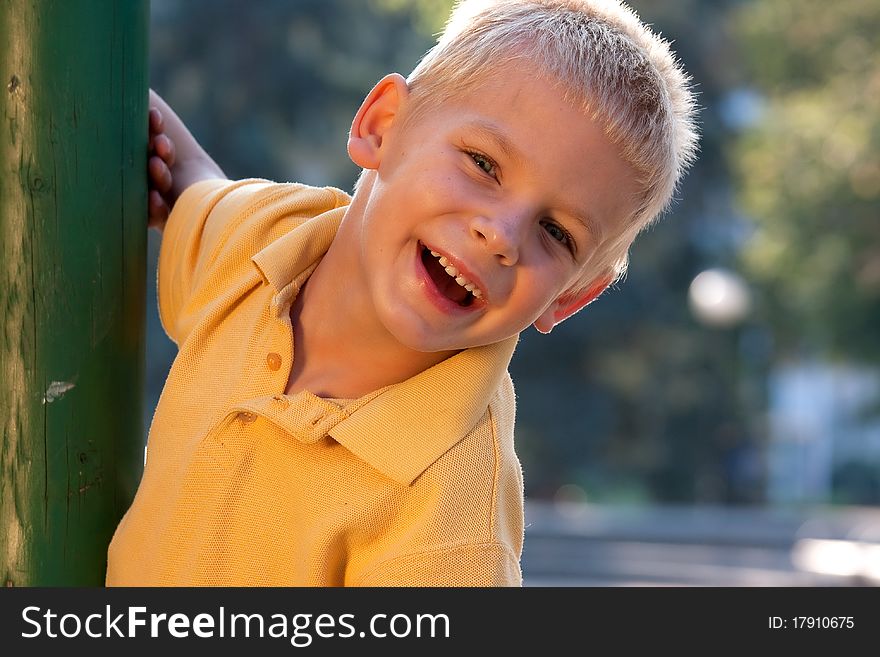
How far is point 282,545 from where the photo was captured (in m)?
1.88

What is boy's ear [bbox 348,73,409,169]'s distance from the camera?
2.04 m

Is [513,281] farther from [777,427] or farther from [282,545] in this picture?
[777,427]

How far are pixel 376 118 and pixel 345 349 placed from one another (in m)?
0.38

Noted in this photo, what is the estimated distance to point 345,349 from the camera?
2.03 meters

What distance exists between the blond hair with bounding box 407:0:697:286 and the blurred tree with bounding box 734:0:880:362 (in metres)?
12.9

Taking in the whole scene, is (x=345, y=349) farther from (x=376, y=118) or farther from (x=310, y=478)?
(x=376, y=118)

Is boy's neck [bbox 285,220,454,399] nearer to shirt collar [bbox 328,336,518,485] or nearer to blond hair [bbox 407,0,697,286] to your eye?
shirt collar [bbox 328,336,518,485]

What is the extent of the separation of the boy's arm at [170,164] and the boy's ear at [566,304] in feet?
2.32

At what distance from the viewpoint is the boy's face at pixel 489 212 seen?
1821mm

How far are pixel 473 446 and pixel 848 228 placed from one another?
1381 centimetres

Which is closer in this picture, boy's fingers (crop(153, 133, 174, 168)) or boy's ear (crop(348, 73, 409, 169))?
boy's ear (crop(348, 73, 409, 169))

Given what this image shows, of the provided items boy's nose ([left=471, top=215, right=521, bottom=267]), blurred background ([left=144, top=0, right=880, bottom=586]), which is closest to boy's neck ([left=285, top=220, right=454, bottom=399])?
boy's nose ([left=471, top=215, right=521, bottom=267])

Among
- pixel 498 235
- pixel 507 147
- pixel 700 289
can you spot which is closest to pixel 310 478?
pixel 498 235
